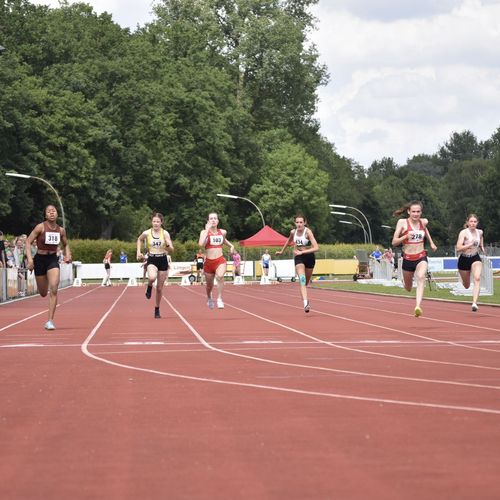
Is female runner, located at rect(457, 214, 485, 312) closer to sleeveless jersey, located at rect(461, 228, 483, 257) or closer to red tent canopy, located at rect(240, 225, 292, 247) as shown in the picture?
sleeveless jersey, located at rect(461, 228, 483, 257)

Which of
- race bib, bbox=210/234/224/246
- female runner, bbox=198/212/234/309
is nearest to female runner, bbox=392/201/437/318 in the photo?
female runner, bbox=198/212/234/309

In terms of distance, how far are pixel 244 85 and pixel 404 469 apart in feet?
290

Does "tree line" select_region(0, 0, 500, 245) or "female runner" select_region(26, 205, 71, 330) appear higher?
"tree line" select_region(0, 0, 500, 245)

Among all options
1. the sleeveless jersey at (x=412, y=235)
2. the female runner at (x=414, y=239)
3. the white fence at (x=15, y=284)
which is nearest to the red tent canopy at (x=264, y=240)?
the white fence at (x=15, y=284)

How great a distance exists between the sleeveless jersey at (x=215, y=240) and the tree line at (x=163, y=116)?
42672mm

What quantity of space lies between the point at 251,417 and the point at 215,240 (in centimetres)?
1671

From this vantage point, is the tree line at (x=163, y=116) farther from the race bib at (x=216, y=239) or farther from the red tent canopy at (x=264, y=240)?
the race bib at (x=216, y=239)

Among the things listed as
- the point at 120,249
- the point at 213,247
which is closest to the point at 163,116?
the point at 120,249

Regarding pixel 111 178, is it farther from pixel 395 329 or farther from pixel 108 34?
pixel 395 329

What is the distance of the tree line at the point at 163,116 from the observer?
237 ft

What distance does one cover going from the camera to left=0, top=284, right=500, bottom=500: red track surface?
5828mm

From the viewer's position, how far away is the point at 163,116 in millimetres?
80812

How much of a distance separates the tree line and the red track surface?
5365 centimetres

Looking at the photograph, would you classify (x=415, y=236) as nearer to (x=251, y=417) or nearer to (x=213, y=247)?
(x=213, y=247)
